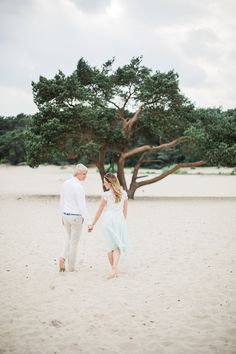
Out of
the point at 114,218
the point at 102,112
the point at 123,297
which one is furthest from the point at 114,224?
the point at 102,112

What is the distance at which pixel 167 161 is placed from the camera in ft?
267

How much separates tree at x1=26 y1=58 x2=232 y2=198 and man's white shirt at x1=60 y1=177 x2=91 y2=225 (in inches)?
596

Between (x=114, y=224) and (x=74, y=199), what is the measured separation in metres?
0.87

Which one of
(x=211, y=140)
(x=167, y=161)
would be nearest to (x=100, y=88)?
(x=211, y=140)

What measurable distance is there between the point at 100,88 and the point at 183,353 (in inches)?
878

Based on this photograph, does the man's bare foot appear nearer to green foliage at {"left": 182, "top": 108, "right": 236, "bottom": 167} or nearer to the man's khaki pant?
the man's khaki pant

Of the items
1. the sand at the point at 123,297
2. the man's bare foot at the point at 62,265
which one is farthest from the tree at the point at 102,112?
the man's bare foot at the point at 62,265

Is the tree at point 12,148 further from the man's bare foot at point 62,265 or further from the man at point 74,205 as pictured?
the man at point 74,205

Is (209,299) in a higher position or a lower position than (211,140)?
lower

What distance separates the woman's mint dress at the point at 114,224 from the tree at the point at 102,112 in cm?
1527

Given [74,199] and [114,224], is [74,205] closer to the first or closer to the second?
[74,199]

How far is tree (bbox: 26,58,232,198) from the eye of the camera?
22891mm

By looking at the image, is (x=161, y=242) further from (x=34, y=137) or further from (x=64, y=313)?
(x=34, y=137)

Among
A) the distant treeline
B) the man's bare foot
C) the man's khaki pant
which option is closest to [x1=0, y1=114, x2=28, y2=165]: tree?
the distant treeline
